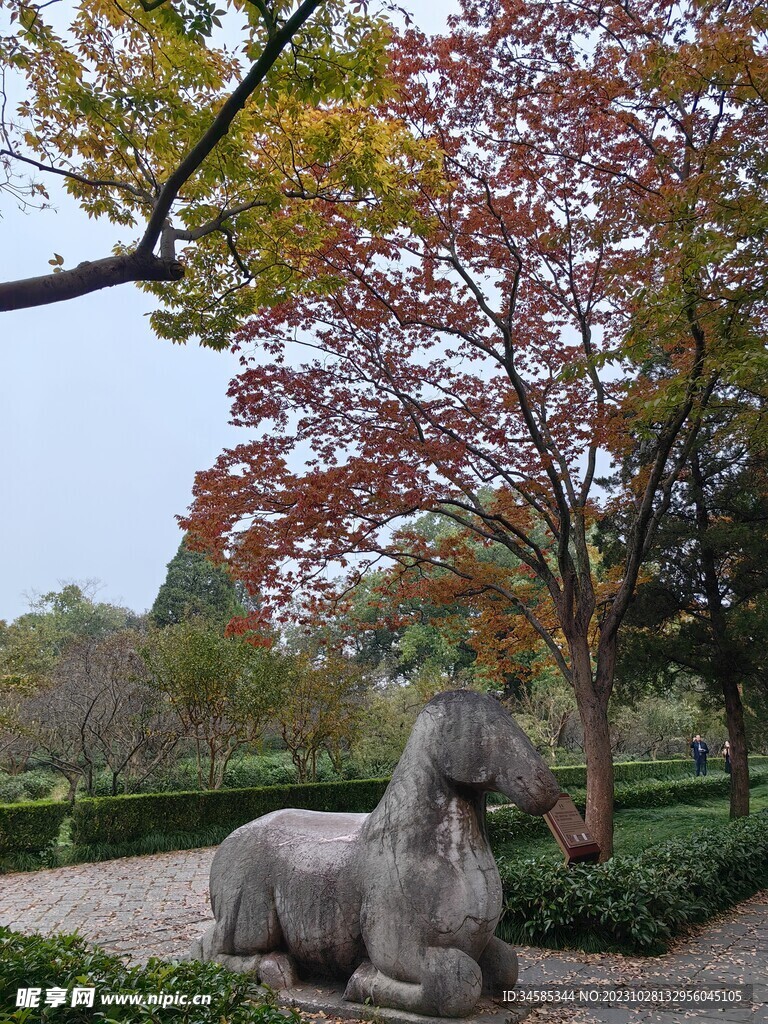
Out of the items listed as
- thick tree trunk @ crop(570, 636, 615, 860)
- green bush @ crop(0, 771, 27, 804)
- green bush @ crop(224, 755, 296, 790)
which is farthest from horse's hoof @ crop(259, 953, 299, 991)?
green bush @ crop(0, 771, 27, 804)

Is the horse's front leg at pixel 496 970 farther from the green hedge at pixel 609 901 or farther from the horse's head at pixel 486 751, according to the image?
the green hedge at pixel 609 901

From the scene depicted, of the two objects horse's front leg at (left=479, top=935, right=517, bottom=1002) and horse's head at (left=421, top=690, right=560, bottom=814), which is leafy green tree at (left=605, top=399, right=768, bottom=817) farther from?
horse's head at (left=421, top=690, right=560, bottom=814)

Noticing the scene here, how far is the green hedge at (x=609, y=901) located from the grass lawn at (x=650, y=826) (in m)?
1.49

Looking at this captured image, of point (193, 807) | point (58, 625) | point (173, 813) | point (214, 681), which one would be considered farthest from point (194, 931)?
point (58, 625)

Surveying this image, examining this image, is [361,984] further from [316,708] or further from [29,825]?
[316,708]

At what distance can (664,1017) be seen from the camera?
4.04 metres

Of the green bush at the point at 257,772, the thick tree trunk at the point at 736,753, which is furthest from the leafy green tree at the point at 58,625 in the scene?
the thick tree trunk at the point at 736,753

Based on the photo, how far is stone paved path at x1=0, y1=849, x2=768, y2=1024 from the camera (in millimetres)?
4184

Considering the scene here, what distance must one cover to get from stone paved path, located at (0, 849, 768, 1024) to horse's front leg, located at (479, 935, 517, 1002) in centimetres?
23

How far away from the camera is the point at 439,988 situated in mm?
3352

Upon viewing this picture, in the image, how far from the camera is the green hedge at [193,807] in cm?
1117

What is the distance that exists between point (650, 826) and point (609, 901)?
8.77 m

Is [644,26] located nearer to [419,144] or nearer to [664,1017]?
[419,144]

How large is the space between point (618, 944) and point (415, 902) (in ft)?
9.89
